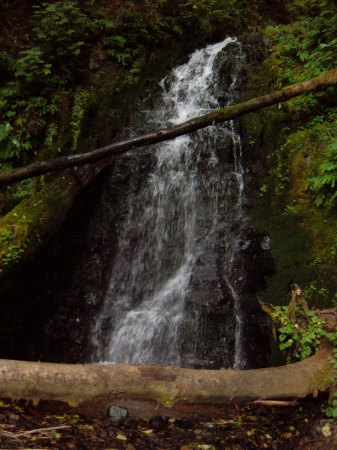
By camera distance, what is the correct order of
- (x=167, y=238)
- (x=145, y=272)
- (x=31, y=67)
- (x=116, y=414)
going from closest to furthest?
(x=116, y=414) < (x=145, y=272) < (x=167, y=238) < (x=31, y=67)

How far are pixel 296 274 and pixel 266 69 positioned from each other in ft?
17.0

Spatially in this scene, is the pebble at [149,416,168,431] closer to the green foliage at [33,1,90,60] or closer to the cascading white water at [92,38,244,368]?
the cascading white water at [92,38,244,368]

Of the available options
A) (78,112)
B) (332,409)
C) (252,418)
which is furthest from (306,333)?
(78,112)

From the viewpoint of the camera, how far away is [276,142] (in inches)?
298

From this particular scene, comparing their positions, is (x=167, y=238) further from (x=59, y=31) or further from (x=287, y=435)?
(x=59, y=31)

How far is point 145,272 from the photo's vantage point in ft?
25.3

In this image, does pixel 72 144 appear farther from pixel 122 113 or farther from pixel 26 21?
pixel 26 21

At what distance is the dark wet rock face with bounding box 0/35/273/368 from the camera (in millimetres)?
6414

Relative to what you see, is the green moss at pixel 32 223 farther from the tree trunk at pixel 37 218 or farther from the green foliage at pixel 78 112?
the green foliage at pixel 78 112

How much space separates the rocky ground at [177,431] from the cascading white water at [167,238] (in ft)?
7.28

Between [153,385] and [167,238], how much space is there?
4.35m

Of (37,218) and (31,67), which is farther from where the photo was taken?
(31,67)

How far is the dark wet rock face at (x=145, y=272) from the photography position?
6414mm

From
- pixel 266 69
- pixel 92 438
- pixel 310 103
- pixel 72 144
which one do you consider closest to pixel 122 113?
pixel 72 144
